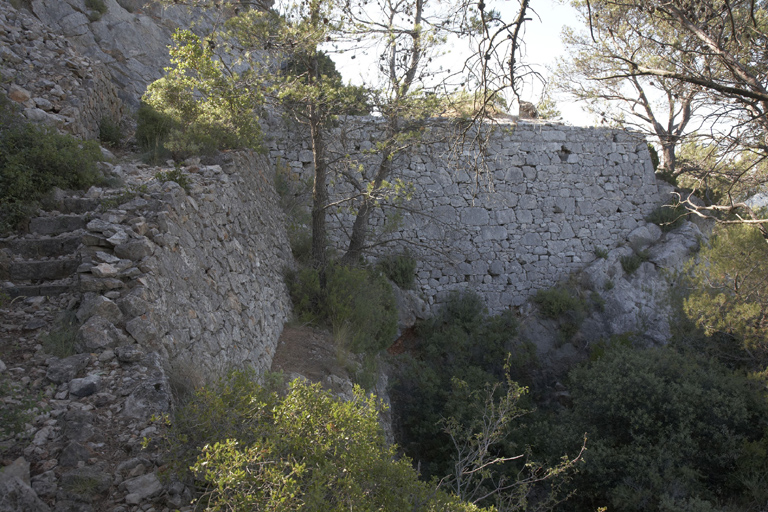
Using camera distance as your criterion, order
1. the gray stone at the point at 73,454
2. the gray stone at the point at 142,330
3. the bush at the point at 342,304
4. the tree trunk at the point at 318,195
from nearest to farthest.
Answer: the gray stone at the point at 73,454
the gray stone at the point at 142,330
the bush at the point at 342,304
the tree trunk at the point at 318,195

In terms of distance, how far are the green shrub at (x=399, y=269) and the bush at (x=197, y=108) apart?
376cm

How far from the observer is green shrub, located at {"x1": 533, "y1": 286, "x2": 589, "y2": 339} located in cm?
1066

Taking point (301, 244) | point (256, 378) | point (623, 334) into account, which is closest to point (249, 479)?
point (256, 378)

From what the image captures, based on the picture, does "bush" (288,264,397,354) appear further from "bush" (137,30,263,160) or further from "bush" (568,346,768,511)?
"bush" (568,346,768,511)

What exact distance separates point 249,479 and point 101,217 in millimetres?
2773

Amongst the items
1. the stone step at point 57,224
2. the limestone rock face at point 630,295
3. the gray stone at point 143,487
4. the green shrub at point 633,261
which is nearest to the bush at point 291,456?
the gray stone at point 143,487

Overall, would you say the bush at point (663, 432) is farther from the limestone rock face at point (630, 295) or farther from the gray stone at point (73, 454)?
the gray stone at point (73, 454)

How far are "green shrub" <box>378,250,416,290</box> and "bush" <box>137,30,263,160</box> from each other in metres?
3.76

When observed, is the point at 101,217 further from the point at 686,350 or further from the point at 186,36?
the point at 686,350

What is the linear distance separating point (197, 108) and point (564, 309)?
803 cm

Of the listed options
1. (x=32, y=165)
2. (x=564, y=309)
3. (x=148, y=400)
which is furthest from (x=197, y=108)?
(x=564, y=309)

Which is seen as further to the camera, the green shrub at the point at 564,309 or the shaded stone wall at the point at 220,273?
the green shrub at the point at 564,309

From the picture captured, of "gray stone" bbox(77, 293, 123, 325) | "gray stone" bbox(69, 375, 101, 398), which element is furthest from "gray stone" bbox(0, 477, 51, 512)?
"gray stone" bbox(77, 293, 123, 325)

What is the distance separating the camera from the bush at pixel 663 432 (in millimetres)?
6742
